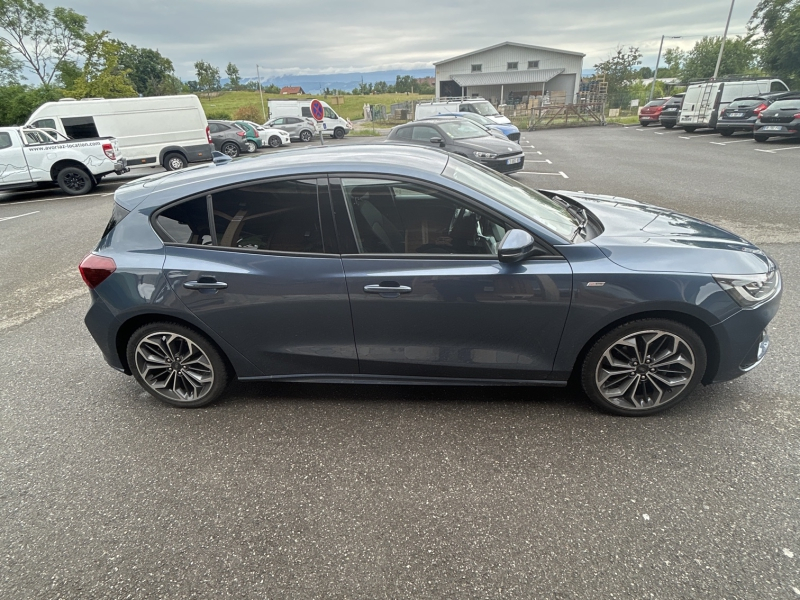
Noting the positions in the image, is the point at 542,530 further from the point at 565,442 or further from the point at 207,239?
the point at 207,239

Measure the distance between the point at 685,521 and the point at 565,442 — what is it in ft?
2.25

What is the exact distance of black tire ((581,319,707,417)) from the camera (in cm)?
267

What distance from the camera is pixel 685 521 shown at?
218 centimetres

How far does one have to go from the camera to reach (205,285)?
2.85 m

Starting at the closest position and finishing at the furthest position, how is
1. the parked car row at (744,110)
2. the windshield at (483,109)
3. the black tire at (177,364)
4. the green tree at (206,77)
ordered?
the black tire at (177,364) → the parked car row at (744,110) → the windshield at (483,109) → the green tree at (206,77)

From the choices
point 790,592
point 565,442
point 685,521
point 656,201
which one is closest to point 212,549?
point 565,442

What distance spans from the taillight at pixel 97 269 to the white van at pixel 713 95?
75.5ft

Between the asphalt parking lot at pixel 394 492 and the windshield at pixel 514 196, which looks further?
the windshield at pixel 514 196

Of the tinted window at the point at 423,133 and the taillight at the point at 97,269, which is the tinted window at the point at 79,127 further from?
the taillight at the point at 97,269

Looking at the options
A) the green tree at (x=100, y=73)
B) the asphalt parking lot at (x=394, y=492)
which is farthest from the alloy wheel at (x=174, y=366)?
the green tree at (x=100, y=73)

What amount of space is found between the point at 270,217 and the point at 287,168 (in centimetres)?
34

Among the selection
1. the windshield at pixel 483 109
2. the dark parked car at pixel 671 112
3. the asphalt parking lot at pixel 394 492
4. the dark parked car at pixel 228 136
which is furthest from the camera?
the dark parked car at pixel 671 112

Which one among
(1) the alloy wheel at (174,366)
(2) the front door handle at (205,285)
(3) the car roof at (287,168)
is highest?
(3) the car roof at (287,168)

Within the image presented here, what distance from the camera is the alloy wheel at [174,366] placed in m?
3.11
